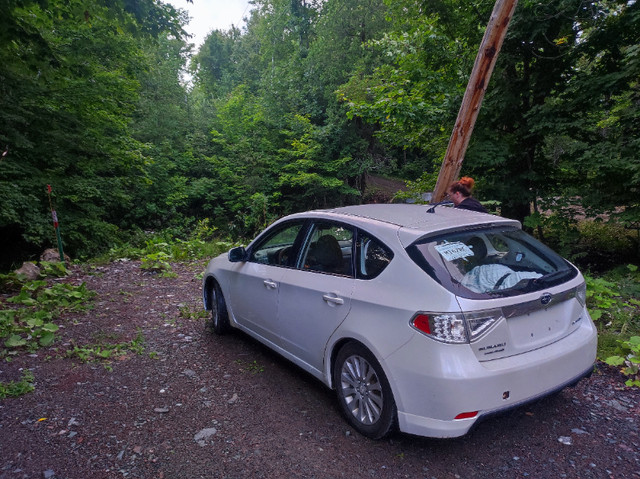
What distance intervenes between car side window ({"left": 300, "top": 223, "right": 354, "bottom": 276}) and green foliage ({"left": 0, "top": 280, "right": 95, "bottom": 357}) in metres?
3.59

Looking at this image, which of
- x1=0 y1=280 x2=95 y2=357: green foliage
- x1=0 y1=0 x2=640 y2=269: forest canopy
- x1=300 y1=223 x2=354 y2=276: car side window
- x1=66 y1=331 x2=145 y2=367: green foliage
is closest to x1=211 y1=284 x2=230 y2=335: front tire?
x1=66 y1=331 x2=145 y2=367: green foliage

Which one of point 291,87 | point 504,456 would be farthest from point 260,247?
point 291,87

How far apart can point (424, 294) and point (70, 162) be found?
1138cm

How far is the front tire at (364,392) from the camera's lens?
275 centimetres

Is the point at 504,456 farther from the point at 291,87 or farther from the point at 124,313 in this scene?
the point at 291,87

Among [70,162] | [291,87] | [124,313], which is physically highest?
[291,87]

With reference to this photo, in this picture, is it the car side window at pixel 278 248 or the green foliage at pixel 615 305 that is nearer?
the car side window at pixel 278 248

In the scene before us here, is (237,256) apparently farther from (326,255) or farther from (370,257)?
(370,257)

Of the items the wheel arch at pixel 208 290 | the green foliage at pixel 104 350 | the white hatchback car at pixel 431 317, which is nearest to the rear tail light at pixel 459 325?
the white hatchback car at pixel 431 317

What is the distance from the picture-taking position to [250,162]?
20047 mm

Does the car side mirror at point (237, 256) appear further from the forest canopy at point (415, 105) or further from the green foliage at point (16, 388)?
the forest canopy at point (415, 105)

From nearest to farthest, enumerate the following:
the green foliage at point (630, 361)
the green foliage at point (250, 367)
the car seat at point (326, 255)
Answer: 1. the car seat at point (326, 255)
2. the green foliage at point (630, 361)
3. the green foliage at point (250, 367)

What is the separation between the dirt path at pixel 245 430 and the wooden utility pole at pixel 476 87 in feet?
12.0

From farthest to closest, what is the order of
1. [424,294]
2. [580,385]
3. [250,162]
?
[250,162] → [580,385] → [424,294]
